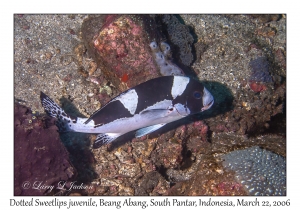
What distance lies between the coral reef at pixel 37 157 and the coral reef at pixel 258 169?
9.23 feet

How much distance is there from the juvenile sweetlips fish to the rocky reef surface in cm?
110

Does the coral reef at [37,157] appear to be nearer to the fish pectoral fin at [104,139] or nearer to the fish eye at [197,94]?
the fish pectoral fin at [104,139]

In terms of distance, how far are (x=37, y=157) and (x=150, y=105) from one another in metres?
2.00

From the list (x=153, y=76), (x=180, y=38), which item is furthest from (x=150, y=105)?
(x=180, y=38)

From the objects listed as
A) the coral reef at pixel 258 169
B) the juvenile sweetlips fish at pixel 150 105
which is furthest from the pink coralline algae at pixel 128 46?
the coral reef at pixel 258 169

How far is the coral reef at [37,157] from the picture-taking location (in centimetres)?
376

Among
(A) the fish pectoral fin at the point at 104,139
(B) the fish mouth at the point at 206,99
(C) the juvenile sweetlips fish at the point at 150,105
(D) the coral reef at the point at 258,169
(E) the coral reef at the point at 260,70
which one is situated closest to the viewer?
(D) the coral reef at the point at 258,169

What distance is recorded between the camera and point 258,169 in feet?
13.0

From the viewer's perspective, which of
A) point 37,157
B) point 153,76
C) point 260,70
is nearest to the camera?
point 37,157

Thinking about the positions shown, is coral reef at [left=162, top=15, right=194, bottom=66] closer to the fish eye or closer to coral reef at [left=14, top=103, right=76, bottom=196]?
the fish eye

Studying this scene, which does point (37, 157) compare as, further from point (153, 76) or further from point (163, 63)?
point (163, 63)

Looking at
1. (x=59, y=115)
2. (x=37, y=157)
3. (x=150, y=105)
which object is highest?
(x=150, y=105)

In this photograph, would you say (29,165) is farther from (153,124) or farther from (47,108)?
(153,124)

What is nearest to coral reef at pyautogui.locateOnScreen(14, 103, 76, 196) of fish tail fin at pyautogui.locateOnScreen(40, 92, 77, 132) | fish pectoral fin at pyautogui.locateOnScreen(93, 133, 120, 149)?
fish tail fin at pyautogui.locateOnScreen(40, 92, 77, 132)
